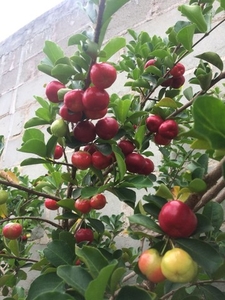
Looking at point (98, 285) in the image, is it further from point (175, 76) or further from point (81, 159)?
point (175, 76)

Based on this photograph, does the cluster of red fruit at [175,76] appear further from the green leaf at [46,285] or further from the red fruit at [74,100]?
the green leaf at [46,285]

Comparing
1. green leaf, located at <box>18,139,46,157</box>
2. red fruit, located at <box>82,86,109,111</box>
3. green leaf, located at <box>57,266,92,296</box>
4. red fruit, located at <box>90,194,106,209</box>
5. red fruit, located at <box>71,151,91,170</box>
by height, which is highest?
red fruit, located at <box>82,86,109,111</box>

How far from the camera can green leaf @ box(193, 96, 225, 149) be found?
1.25 feet

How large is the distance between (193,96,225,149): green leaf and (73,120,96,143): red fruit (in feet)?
1.01

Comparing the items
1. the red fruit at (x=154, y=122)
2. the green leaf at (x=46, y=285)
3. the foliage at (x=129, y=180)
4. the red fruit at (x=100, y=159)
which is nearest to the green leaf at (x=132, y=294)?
the foliage at (x=129, y=180)

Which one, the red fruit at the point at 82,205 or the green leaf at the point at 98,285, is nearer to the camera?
the green leaf at the point at 98,285

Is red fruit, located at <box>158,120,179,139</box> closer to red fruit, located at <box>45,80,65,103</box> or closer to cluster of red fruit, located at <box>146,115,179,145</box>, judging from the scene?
cluster of red fruit, located at <box>146,115,179,145</box>

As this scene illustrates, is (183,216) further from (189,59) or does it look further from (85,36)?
(189,59)

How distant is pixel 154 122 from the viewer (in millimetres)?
772

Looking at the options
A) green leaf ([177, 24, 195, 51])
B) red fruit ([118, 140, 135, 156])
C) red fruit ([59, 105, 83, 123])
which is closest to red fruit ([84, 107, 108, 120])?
red fruit ([59, 105, 83, 123])

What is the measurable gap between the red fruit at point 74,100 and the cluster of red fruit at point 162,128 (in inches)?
8.2

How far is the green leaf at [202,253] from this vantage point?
1.64 ft

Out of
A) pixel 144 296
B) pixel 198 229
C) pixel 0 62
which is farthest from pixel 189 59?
pixel 0 62

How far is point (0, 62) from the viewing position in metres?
2.76
